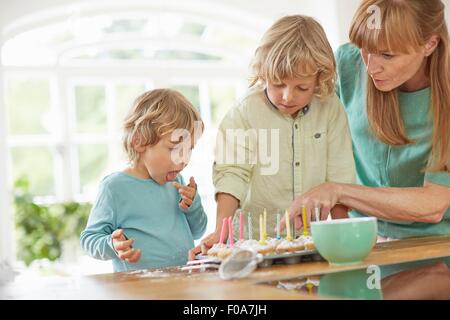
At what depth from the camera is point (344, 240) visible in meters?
1.13

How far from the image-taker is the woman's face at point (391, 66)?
1.61 meters

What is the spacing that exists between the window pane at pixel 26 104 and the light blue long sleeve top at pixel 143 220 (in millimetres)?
3872

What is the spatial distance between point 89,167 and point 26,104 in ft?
2.18

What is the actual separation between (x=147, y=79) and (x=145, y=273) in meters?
4.38

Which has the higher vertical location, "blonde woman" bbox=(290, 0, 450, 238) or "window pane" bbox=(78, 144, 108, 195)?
"window pane" bbox=(78, 144, 108, 195)

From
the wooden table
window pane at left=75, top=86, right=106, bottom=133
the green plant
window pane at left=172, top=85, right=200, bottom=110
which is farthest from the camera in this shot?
window pane at left=172, top=85, right=200, bottom=110

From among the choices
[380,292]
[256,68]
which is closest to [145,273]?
[380,292]

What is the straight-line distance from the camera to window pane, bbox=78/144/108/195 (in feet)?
18.0

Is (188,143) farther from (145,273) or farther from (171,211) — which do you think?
(145,273)

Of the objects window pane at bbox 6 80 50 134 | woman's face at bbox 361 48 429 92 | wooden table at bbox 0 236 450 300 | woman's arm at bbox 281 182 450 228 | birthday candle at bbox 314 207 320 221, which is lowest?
wooden table at bbox 0 236 450 300

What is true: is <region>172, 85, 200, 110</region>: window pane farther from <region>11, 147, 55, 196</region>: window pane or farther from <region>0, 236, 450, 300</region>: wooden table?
<region>0, 236, 450, 300</region>: wooden table

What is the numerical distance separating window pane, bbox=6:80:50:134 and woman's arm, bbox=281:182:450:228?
4.17 metres

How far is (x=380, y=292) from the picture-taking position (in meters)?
0.93

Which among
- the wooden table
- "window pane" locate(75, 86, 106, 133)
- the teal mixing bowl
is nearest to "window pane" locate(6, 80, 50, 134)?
"window pane" locate(75, 86, 106, 133)
